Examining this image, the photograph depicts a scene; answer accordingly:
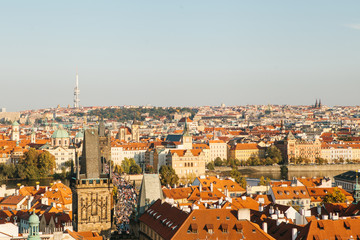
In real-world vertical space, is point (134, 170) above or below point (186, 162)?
below

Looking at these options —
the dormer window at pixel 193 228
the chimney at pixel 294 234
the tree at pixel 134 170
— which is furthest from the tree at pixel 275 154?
the dormer window at pixel 193 228

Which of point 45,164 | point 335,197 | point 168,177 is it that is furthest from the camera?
point 45,164

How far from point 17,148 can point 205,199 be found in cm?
7103

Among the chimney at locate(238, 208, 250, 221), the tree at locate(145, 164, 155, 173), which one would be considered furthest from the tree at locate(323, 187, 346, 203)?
the tree at locate(145, 164, 155, 173)

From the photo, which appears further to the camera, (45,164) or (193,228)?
(45,164)

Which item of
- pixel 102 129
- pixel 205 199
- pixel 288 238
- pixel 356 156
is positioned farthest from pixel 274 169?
pixel 288 238

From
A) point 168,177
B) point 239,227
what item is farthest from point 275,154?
point 239,227

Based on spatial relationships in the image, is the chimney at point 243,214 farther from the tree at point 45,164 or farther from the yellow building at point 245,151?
the yellow building at point 245,151

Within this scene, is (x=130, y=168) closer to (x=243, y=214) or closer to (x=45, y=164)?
(x=45, y=164)

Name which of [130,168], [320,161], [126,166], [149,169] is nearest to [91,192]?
[126,166]

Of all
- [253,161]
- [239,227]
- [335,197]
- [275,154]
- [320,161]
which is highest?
[239,227]

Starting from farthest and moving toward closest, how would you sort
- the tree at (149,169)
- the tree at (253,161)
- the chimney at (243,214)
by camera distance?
the tree at (253,161) → the tree at (149,169) → the chimney at (243,214)

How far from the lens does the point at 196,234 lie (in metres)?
30.5

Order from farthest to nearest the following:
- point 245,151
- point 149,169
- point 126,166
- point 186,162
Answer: point 245,151 < point 149,169 < point 126,166 < point 186,162
